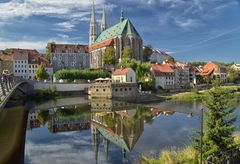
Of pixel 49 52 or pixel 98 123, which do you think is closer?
pixel 98 123

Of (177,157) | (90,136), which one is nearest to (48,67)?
(90,136)

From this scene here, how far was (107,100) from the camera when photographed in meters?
68.3

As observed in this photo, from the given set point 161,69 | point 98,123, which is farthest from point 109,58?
point 98,123

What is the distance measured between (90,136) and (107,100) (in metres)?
36.1

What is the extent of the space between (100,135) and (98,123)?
776 cm

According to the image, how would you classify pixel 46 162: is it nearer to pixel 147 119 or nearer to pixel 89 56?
pixel 147 119

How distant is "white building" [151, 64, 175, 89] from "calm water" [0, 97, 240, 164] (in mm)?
37977

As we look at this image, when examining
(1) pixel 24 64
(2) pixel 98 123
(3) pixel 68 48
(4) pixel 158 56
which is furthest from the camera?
(4) pixel 158 56

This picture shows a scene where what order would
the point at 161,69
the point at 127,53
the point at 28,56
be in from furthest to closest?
the point at 127,53, the point at 28,56, the point at 161,69

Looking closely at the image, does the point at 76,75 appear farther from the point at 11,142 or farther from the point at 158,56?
the point at 11,142

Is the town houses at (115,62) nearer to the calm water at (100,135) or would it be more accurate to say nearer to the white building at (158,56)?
the white building at (158,56)

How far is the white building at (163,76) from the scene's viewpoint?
290 ft

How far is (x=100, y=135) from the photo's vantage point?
3238 cm

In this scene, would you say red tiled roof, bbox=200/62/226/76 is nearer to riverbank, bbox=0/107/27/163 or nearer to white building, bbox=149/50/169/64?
white building, bbox=149/50/169/64
